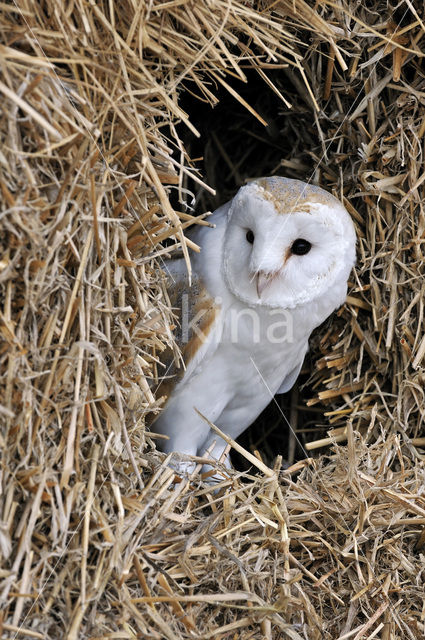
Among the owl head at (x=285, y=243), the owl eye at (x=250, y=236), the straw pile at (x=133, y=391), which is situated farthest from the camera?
the owl eye at (x=250, y=236)

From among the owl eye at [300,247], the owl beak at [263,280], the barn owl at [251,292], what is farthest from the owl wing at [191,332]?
the owl eye at [300,247]

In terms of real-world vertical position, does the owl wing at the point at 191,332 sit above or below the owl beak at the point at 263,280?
below

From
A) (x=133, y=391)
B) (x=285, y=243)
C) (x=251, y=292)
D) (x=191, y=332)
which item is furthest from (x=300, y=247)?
(x=133, y=391)

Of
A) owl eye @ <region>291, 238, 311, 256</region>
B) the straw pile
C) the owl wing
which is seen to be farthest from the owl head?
the straw pile

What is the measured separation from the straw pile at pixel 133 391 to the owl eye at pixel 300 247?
1.27 ft

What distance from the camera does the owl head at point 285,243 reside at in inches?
93.5

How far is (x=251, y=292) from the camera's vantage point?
2477 millimetres

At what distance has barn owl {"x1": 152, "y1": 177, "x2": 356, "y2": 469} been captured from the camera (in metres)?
2.40

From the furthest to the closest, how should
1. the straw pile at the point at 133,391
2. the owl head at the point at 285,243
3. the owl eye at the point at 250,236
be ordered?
the owl eye at the point at 250,236 < the owl head at the point at 285,243 < the straw pile at the point at 133,391

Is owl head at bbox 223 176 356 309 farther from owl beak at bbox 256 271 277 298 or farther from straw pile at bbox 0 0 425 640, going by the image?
straw pile at bbox 0 0 425 640

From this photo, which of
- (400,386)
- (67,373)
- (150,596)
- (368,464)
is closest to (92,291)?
(67,373)

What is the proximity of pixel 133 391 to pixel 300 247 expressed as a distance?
0.83 m

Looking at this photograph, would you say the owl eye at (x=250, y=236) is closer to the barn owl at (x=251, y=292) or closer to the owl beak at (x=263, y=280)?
the barn owl at (x=251, y=292)

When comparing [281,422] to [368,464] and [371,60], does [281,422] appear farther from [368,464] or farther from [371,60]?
[371,60]
